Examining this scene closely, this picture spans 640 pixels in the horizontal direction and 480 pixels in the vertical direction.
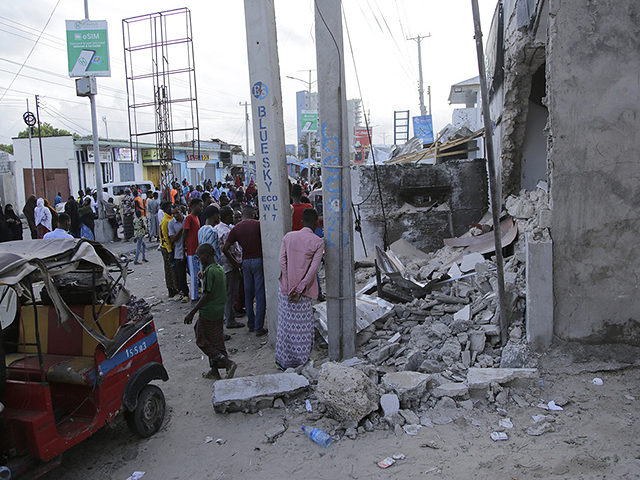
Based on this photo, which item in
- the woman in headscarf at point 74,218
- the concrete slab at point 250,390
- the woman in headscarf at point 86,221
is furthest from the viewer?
the woman in headscarf at point 74,218

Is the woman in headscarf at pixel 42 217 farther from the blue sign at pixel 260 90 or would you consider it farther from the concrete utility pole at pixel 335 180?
the concrete utility pole at pixel 335 180

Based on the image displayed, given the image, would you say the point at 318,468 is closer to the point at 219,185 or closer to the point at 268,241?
the point at 268,241

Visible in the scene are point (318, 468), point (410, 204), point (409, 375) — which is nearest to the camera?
point (318, 468)

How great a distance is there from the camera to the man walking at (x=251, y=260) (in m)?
5.91

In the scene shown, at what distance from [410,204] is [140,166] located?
26.8 metres

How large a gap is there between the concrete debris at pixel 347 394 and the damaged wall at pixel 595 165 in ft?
7.27

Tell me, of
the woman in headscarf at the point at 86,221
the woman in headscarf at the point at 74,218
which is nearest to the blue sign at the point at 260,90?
the woman in headscarf at the point at 86,221

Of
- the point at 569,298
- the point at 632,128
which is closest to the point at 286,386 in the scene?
the point at 569,298

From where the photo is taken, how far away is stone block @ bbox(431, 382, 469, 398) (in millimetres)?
3902

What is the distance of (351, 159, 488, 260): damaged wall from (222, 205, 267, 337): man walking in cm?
387

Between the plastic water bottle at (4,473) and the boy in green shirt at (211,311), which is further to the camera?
the boy in green shirt at (211,311)

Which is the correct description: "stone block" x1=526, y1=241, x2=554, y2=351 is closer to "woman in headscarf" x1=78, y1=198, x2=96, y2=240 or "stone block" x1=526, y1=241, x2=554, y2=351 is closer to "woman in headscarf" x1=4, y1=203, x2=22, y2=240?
"woman in headscarf" x1=78, y1=198, x2=96, y2=240

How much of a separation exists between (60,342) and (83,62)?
12065 millimetres

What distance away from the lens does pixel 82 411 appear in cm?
344
